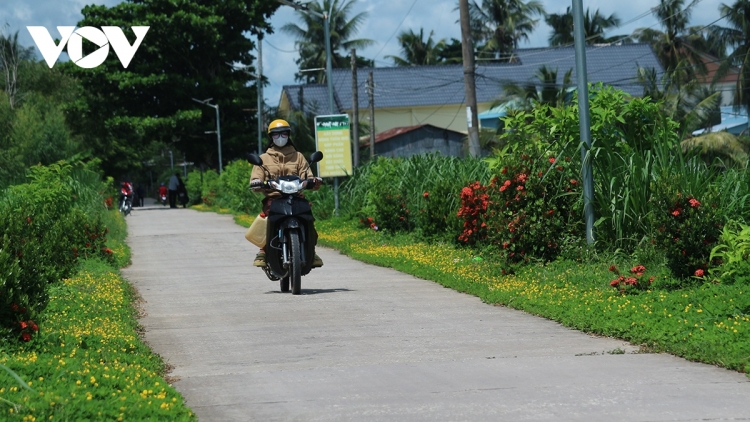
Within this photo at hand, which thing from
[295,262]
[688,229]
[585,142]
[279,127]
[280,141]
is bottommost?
[295,262]

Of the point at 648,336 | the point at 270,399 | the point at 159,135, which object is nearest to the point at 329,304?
the point at 648,336

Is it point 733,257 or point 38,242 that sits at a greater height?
point 38,242

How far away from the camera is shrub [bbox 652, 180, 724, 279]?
409 inches

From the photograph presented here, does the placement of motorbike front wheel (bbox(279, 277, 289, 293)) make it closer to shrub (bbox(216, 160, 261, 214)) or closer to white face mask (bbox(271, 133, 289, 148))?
white face mask (bbox(271, 133, 289, 148))

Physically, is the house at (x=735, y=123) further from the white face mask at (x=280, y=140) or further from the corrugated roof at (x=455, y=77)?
the white face mask at (x=280, y=140)

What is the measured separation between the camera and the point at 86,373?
644 centimetres

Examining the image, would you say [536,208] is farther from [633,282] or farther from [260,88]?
[260,88]

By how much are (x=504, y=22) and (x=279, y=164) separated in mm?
62749

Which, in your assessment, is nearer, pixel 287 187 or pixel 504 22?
pixel 287 187

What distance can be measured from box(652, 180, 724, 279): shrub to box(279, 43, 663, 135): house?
2074 inches

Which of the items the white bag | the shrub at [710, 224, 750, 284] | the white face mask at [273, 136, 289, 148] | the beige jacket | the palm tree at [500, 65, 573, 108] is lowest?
the shrub at [710, 224, 750, 284]

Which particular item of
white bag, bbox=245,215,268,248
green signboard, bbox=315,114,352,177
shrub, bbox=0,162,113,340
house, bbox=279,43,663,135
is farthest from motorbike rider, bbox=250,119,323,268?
house, bbox=279,43,663,135

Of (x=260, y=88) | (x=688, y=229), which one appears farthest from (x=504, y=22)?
(x=688, y=229)

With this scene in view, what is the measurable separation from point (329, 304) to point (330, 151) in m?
16.7
